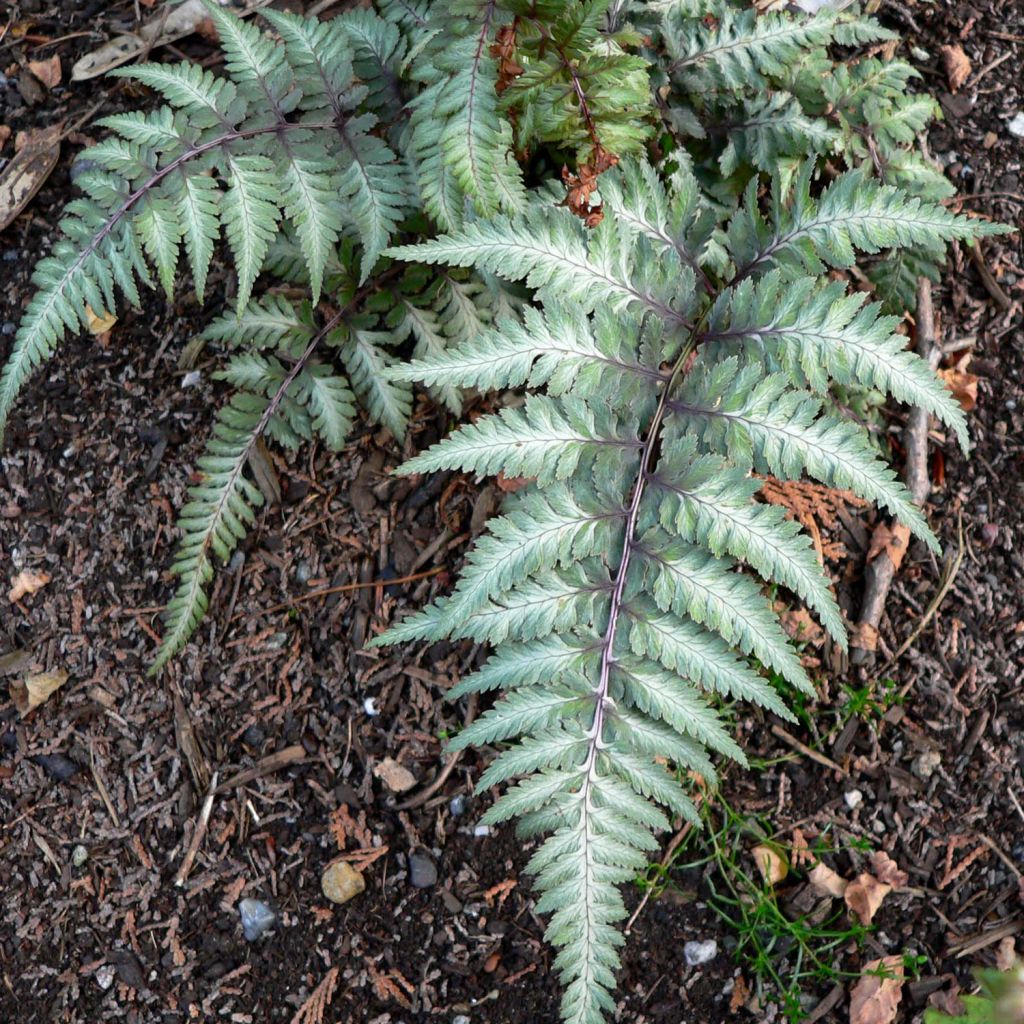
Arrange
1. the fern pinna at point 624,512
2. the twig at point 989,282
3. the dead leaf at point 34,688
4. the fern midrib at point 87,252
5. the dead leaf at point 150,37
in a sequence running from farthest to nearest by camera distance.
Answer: the dead leaf at point 150,37 < the twig at point 989,282 < the dead leaf at point 34,688 < the fern midrib at point 87,252 < the fern pinna at point 624,512

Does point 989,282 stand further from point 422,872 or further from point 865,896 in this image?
point 422,872

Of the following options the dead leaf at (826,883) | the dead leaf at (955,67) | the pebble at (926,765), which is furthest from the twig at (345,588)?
the dead leaf at (955,67)

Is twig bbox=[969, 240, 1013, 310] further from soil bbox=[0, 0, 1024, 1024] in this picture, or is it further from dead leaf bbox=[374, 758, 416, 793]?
dead leaf bbox=[374, 758, 416, 793]

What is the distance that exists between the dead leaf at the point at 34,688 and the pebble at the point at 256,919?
79cm

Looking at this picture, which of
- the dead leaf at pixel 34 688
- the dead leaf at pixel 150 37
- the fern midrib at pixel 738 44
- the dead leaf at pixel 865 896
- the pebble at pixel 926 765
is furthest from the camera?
the dead leaf at pixel 150 37

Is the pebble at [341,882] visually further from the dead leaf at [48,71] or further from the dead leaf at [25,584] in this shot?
the dead leaf at [48,71]

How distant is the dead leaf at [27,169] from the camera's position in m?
3.01

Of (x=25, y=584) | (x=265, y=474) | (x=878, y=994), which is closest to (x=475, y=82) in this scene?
(x=265, y=474)

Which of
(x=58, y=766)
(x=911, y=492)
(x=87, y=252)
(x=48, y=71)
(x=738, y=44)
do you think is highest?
(x=48, y=71)

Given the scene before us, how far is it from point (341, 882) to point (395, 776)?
30 cm

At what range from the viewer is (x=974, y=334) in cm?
293

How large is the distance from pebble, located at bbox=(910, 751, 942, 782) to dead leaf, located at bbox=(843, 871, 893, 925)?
0.30 meters

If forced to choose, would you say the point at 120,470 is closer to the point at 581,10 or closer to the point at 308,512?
the point at 308,512

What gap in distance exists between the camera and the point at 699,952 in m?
2.56
